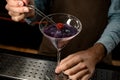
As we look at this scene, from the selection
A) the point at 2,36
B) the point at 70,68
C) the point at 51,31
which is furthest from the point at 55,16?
the point at 2,36

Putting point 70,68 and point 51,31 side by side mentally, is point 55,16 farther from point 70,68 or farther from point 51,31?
point 70,68

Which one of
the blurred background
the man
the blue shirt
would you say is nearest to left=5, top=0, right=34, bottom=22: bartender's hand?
the man

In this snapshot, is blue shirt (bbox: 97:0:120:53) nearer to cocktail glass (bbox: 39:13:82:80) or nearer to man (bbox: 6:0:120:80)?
man (bbox: 6:0:120:80)

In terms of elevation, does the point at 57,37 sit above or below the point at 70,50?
above

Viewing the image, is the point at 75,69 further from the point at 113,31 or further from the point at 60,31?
the point at 113,31


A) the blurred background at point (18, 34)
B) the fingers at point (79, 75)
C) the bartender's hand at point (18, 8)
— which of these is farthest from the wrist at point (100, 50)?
the blurred background at point (18, 34)
